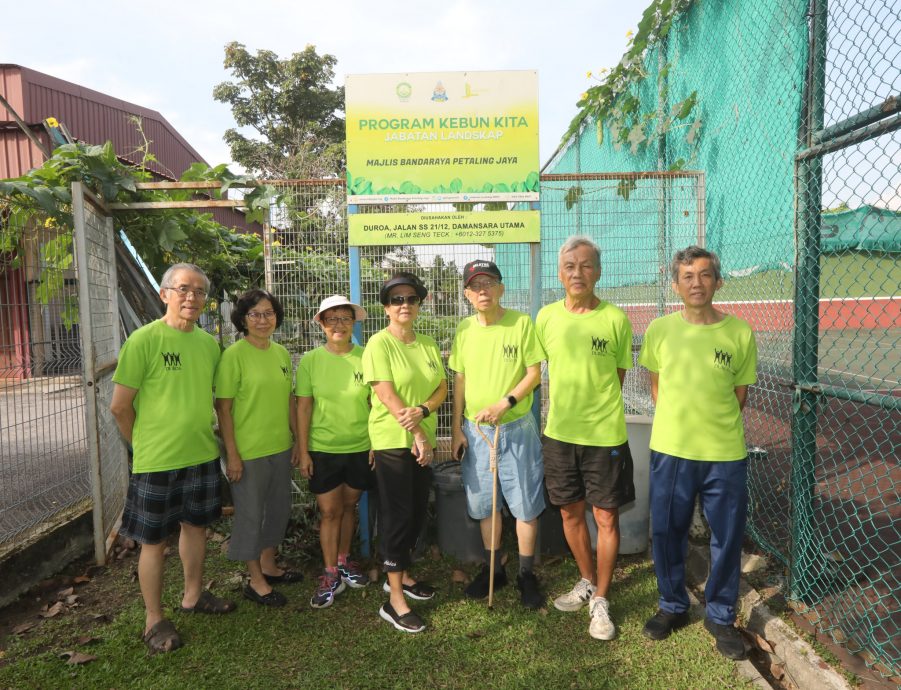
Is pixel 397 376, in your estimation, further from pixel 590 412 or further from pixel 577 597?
pixel 577 597

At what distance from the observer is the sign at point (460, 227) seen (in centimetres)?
414

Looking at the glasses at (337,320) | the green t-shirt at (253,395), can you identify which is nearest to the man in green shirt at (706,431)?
the glasses at (337,320)

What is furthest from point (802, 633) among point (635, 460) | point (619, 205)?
point (619, 205)

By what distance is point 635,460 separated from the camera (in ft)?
13.6

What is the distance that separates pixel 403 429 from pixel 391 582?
921 mm

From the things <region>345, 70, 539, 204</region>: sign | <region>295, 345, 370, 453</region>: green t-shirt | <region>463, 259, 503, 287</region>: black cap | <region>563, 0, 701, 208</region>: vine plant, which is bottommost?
<region>295, 345, 370, 453</region>: green t-shirt

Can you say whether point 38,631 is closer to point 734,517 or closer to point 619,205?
point 734,517

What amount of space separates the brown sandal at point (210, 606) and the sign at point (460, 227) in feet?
A: 8.57

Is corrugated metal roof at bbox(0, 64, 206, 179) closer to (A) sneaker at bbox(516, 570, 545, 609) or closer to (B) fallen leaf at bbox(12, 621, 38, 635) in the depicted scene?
(B) fallen leaf at bbox(12, 621, 38, 635)

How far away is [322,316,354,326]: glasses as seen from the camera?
11.8 feet

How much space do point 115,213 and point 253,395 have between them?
7.72ft

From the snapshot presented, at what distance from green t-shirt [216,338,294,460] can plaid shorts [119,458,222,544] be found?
27 cm

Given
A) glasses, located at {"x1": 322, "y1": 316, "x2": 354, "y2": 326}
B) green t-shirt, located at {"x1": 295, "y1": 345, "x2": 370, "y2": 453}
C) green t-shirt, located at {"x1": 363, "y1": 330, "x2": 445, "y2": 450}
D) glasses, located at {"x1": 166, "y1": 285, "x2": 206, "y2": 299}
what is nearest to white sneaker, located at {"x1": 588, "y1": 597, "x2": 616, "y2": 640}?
green t-shirt, located at {"x1": 363, "y1": 330, "x2": 445, "y2": 450}

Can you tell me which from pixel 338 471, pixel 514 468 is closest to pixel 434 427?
pixel 514 468
